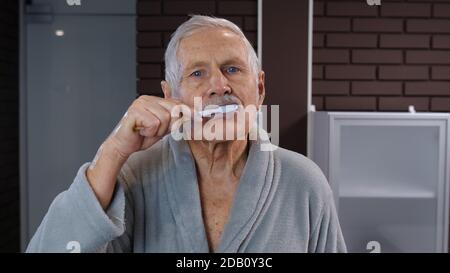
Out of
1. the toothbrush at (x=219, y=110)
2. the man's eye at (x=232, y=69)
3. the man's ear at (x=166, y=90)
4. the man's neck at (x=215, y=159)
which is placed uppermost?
the man's eye at (x=232, y=69)

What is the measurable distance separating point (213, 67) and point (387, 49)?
0.33 meters

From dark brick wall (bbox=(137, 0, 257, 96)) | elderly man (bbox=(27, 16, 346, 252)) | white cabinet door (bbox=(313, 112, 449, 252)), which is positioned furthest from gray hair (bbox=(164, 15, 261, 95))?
white cabinet door (bbox=(313, 112, 449, 252))

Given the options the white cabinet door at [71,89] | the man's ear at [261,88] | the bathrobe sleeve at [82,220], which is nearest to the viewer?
the bathrobe sleeve at [82,220]

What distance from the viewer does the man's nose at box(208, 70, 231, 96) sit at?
0.52 meters

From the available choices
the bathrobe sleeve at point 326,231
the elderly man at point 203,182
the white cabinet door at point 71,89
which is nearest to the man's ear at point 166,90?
the elderly man at point 203,182

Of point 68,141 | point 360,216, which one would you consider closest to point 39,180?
point 68,141

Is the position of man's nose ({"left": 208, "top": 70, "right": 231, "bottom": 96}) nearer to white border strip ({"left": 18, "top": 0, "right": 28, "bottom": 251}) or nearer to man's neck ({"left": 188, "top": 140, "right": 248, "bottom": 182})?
man's neck ({"left": 188, "top": 140, "right": 248, "bottom": 182})

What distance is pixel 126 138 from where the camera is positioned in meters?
0.48

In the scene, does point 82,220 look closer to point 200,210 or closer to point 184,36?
point 200,210

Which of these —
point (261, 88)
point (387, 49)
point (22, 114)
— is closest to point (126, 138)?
point (261, 88)

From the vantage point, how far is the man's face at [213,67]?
20.5 inches

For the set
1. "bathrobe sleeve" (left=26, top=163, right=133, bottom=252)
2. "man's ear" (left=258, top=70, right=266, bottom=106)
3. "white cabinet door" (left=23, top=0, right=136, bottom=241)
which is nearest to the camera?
"bathrobe sleeve" (left=26, top=163, right=133, bottom=252)
